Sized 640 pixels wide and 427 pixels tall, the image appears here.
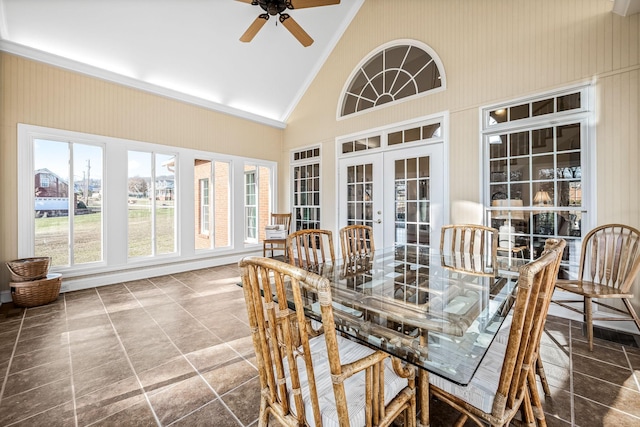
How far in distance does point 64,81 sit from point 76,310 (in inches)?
122

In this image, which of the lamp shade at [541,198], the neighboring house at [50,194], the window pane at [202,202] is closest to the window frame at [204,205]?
the window pane at [202,202]

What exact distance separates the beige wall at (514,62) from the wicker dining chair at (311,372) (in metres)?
3.09

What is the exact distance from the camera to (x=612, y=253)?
98.9 inches

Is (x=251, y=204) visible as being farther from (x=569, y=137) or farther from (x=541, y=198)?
(x=569, y=137)

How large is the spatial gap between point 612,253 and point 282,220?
503 cm

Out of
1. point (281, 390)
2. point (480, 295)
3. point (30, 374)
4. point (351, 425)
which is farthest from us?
point (30, 374)

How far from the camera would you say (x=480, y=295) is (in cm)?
159

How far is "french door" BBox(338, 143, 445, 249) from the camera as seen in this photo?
3.88 metres

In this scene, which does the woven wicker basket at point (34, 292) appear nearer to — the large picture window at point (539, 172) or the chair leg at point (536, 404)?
the chair leg at point (536, 404)

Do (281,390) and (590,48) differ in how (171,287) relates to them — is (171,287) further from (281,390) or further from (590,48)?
(590,48)

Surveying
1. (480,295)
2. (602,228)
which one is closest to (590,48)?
(602,228)

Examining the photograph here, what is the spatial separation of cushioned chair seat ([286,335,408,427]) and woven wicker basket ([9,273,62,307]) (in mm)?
3778

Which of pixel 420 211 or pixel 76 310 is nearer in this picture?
pixel 76 310

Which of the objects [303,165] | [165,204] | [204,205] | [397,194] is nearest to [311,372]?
[397,194]
